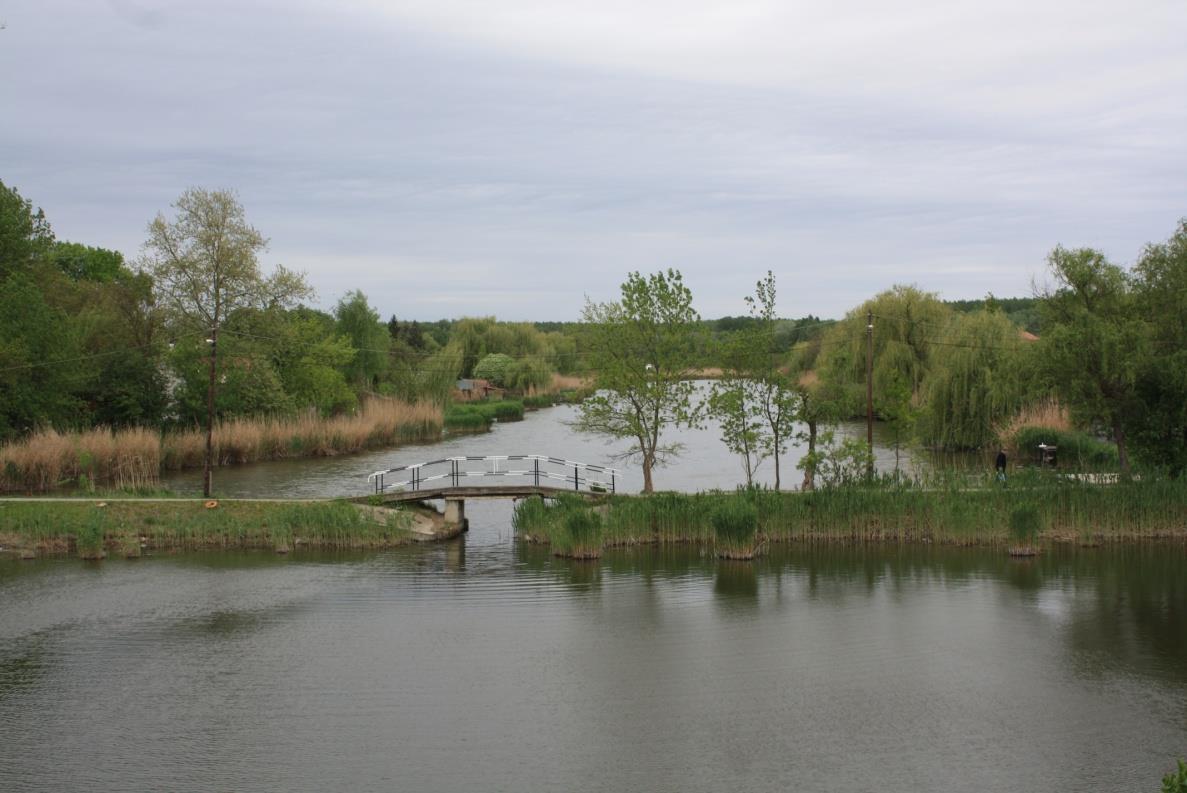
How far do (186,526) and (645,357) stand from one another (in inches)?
537

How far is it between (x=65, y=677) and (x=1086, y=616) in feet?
59.7

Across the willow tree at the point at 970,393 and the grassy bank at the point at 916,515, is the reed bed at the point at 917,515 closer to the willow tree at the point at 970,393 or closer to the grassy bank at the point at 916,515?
the grassy bank at the point at 916,515

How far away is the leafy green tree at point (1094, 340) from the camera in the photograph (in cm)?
2736

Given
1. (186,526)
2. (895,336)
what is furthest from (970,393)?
(186,526)

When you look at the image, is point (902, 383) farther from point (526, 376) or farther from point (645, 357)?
point (526, 376)

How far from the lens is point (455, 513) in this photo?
2959cm

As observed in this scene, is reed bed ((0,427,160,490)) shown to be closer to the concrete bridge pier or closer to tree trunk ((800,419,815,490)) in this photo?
the concrete bridge pier

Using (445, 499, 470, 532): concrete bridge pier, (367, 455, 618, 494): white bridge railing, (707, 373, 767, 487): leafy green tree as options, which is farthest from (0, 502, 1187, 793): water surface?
(367, 455, 618, 494): white bridge railing

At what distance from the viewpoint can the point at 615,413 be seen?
3175cm

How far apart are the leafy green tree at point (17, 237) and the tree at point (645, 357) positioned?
92.4ft

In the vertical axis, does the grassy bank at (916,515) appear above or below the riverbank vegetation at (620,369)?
below

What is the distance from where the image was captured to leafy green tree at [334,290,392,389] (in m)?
64.9

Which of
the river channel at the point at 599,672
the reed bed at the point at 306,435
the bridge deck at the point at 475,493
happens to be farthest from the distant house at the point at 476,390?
the river channel at the point at 599,672

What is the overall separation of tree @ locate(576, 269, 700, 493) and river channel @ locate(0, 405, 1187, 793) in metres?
6.31
